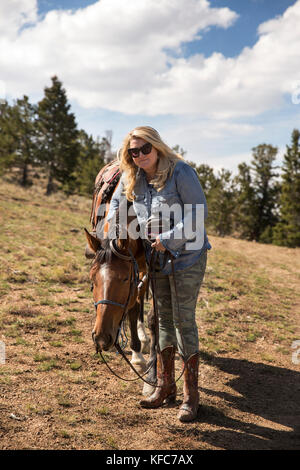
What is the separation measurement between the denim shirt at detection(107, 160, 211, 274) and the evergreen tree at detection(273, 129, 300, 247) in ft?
99.7

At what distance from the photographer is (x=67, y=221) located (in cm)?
1473

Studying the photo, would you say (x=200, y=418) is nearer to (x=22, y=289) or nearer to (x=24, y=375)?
(x=24, y=375)

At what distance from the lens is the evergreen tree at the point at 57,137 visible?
29828 millimetres

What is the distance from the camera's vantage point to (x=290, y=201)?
107ft

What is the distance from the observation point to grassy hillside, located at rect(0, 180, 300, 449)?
3.00 meters

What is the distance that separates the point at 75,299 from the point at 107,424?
355 cm

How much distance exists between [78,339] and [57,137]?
27934 millimetres

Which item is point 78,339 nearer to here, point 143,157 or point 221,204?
point 143,157

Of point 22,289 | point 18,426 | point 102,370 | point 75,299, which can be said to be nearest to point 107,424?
point 18,426

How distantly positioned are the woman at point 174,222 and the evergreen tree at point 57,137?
27.5 meters

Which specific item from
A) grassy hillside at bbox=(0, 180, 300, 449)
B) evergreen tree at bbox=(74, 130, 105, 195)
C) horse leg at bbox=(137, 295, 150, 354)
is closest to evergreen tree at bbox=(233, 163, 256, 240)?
evergreen tree at bbox=(74, 130, 105, 195)

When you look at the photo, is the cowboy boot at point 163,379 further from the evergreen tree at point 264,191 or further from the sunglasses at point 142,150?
the evergreen tree at point 264,191

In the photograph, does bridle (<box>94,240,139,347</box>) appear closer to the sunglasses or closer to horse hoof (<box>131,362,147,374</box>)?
the sunglasses
